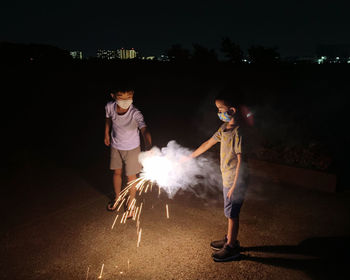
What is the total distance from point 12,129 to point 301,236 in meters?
12.0

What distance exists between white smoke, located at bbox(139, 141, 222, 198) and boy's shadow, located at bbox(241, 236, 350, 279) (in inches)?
67.9

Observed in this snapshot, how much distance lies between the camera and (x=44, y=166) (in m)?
7.96

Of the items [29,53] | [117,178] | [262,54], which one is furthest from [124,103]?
[262,54]

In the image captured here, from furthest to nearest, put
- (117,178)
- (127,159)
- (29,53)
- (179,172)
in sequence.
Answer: (29,53) < (179,172) < (117,178) < (127,159)

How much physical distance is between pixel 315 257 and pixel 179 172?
12.4 ft

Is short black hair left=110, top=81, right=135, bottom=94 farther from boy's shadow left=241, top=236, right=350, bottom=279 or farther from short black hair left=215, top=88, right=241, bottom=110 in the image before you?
boy's shadow left=241, top=236, right=350, bottom=279

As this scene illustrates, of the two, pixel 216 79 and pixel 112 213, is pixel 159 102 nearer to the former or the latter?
pixel 216 79

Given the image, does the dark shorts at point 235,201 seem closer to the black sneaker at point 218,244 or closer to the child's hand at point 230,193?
the child's hand at point 230,193

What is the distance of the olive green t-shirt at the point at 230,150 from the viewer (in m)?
3.51

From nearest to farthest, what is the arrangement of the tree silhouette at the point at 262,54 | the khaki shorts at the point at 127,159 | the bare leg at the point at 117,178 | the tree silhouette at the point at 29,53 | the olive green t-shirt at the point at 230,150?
the olive green t-shirt at the point at 230,150 < the khaki shorts at the point at 127,159 < the bare leg at the point at 117,178 < the tree silhouette at the point at 29,53 < the tree silhouette at the point at 262,54

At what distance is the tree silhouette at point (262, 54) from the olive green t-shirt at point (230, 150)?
942 inches

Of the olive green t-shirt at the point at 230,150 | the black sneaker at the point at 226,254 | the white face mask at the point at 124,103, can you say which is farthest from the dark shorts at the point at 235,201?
the white face mask at the point at 124,103

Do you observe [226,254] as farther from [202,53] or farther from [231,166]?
[202,53]

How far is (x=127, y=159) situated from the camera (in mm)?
4934
